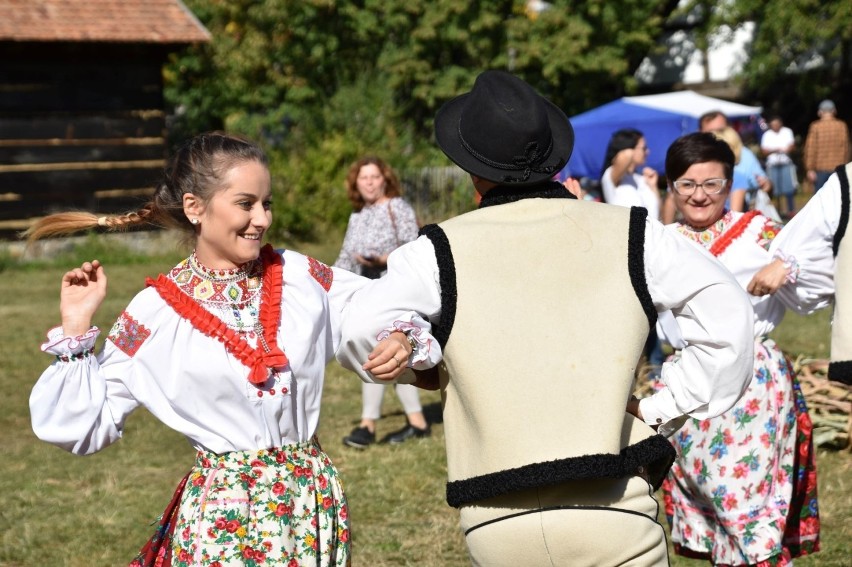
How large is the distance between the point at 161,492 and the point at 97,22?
39.5ft

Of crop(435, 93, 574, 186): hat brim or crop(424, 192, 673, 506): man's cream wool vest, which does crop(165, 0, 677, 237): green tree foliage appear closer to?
crop(435, 93, 574, 186): hat brim

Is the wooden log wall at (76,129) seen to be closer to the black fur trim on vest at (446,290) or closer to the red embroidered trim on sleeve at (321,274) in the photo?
the red embroidered trim on sleeve at (321,274)

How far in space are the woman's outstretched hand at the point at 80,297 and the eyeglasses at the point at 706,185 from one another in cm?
213

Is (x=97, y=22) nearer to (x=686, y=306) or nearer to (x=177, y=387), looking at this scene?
(x=177, y=387)

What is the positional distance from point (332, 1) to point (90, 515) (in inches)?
757

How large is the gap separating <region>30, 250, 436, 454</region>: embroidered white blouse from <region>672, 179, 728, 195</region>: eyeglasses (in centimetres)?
174

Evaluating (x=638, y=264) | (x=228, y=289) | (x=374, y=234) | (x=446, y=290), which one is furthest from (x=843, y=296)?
(x=374, y=234)

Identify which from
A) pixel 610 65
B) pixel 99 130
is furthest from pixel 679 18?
pixel 99 130

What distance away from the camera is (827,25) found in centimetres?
2250

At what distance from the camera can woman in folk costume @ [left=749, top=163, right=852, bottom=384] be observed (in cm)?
390

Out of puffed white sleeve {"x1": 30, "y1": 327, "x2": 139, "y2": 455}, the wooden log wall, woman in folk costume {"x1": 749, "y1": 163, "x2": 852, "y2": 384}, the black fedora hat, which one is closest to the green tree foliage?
the wooden log wall

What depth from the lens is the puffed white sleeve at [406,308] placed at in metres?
2.55

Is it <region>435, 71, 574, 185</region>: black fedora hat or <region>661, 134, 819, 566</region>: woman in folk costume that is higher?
<region>435, 71, 574, 185</region>: black fedora hat

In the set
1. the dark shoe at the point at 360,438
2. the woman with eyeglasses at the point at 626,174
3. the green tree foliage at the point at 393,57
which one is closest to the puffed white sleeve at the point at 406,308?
the dark shoe at the point at 360,438
